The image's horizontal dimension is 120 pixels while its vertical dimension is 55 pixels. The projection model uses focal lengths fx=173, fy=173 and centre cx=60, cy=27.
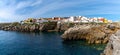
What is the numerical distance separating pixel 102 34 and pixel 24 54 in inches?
1316

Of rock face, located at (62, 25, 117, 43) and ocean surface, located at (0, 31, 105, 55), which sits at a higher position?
rock face, located at (62, 25, 117, 43)

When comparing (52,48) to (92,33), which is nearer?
(52,48)

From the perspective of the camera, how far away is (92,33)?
2891 inches

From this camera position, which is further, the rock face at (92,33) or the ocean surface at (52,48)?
the rock face at (92,33)

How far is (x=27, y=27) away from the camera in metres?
181

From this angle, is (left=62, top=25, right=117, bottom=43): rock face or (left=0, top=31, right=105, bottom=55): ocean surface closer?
(left=0, top=31, right=105, bottom=55): ocean surface

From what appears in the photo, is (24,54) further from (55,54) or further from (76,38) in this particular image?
(76,38)

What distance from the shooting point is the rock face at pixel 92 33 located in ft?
222

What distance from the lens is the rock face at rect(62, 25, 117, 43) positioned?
6781cm

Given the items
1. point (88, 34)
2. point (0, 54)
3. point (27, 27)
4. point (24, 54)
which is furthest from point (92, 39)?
point (27, 27)

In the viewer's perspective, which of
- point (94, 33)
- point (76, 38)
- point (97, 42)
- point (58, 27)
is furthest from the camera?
point (58, 27)

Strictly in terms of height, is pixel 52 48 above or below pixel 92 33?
below

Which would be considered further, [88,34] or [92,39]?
[88,34]

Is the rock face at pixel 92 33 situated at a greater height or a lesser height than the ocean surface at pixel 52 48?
greater
